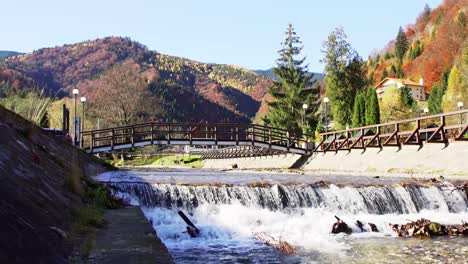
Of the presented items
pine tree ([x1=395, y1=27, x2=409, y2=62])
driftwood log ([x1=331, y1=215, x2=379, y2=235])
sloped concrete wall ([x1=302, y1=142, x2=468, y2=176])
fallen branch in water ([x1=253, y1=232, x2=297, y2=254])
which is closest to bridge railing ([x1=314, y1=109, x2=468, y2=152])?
sloped concrete wall ([x1=302, y1=142, x2=468, y2=176])

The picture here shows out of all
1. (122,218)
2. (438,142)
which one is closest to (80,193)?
(122,218)

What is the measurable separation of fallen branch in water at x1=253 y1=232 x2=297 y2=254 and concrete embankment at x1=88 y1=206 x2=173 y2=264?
267 cm

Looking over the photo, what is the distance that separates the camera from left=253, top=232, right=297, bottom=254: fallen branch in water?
8.62m

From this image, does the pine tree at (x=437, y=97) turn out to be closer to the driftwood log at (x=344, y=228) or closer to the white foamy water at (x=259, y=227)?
the white foamy water at (x=259, y=227)

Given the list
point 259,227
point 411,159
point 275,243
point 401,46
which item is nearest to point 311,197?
point 259,227

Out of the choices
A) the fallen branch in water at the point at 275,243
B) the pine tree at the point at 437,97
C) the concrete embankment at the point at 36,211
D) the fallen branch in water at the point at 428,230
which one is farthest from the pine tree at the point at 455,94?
the concrete embankment at the point at 36,211

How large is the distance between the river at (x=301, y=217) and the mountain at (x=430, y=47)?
54.2 m

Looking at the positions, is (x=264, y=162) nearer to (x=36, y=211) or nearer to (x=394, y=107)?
(x=394, y=107)

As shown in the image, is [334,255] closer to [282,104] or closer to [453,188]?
[453,188]

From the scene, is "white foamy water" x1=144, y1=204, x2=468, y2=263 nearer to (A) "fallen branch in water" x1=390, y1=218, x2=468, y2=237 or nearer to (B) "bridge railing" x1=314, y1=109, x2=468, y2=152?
(A) "fallen branch in water" x1=390, y1=218, x2=468, y2=237

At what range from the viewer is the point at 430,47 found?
91.9 meters

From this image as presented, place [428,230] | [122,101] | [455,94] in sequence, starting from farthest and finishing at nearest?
[122,101] → [455,94] → [428,230]

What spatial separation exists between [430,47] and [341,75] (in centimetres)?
4733

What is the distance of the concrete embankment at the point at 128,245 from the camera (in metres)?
4.93
